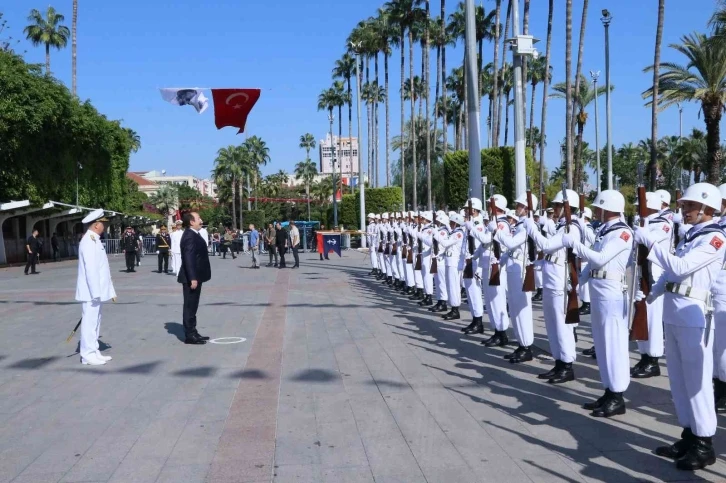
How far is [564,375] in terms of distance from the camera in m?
7.50

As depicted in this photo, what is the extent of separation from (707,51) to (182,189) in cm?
9983

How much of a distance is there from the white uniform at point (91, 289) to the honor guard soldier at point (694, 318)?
6703 mm

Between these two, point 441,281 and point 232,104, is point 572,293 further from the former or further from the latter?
point 232,104

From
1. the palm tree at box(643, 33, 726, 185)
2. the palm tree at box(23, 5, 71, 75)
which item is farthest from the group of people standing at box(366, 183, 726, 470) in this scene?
the palm tree at box(23, 5, 71, 75)

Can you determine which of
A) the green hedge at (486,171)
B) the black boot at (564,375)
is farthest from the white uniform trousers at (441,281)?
the green hedge at (486,171)

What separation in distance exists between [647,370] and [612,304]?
2072 mm

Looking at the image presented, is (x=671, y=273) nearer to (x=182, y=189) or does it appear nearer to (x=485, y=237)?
(x=485, y=237)

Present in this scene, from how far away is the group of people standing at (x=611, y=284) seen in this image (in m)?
4.89

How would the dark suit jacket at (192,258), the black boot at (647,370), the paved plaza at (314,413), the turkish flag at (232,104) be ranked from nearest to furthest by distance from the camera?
the paved plaza at (314,413) → the black boot at (647,370) → the dark suit jacket at (192,258) → the turkish flag at (232,104)

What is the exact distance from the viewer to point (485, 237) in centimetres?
973

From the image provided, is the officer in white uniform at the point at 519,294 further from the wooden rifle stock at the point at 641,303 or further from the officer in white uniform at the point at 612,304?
the wooden rifle stock at the point at 641,303

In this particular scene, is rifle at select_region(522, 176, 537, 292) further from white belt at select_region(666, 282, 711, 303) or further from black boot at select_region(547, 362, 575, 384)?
white belt at select_region(666, 282, 711, 303)

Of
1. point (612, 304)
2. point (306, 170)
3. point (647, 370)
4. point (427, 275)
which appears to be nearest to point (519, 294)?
point (647, 370)

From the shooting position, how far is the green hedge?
38375 millimetres
